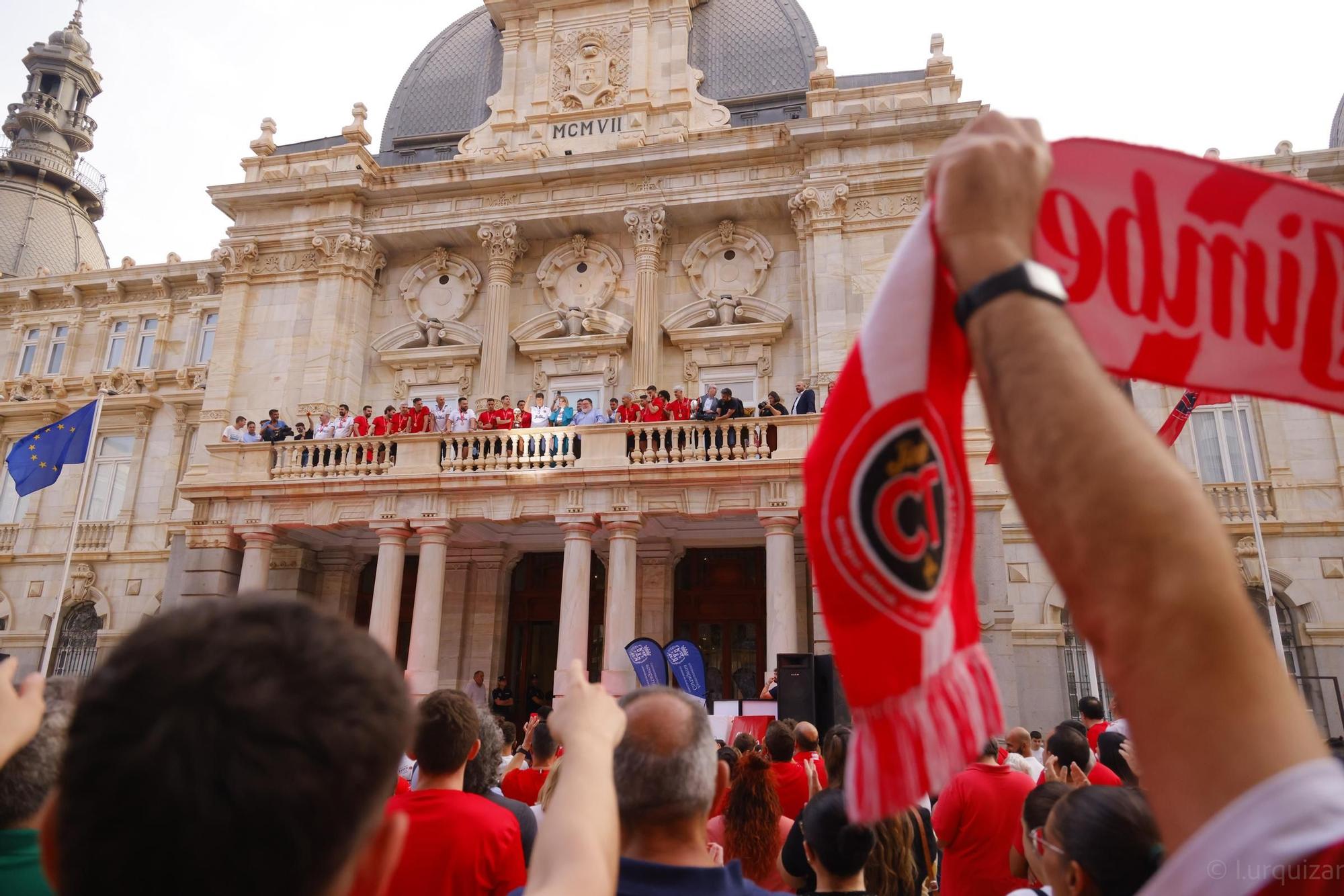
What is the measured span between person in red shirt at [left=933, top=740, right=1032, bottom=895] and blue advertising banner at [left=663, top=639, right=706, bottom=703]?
8410 mm

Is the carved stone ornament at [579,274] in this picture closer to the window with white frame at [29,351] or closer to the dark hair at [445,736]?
the window with white frame at [29,351]

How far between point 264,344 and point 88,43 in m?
34.4

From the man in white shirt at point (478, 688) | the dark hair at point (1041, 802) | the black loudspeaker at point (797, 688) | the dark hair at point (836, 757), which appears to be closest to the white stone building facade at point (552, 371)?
the man in white shirt at point (478, 688)

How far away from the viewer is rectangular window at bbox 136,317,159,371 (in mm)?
27234

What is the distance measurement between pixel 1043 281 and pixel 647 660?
41.7 feet

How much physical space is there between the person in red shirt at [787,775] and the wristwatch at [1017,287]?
199 inches

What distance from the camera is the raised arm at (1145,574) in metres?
0.98

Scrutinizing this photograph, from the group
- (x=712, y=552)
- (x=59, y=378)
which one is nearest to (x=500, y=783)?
(x=712, y=552)

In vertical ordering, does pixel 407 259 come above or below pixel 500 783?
above

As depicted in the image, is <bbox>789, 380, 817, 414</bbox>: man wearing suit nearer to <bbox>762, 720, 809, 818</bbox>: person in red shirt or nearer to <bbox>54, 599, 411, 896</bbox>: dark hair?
<bbox>762, 720, 809, 818</bbox>: person in red shirt

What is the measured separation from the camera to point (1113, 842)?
2.53 m

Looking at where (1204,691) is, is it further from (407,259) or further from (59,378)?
(59,378)

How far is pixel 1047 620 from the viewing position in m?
18.3

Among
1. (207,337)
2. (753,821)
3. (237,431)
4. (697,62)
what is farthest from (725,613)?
(207,337)
